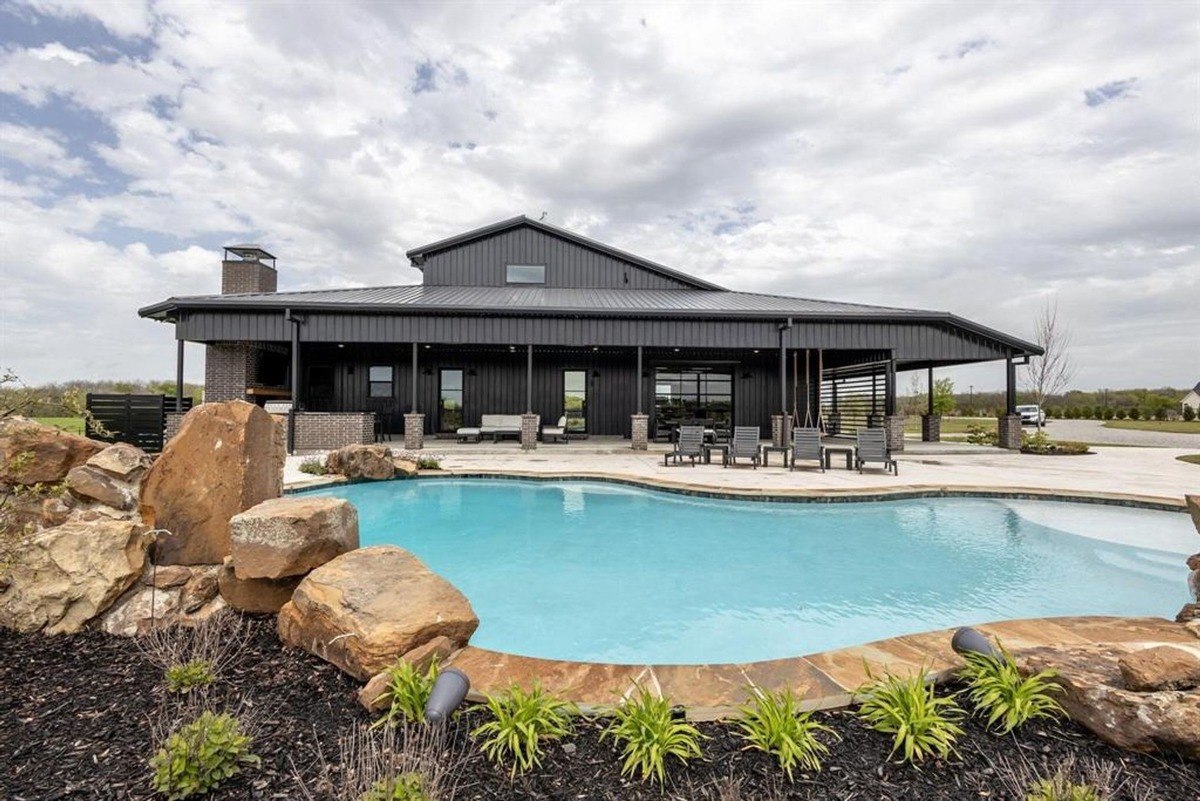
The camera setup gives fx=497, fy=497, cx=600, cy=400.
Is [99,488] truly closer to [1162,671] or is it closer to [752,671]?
[752,671]

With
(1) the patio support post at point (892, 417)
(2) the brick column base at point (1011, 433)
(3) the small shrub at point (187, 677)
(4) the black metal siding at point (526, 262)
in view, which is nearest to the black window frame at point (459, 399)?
(4) the black metal siding at point (526, 262)

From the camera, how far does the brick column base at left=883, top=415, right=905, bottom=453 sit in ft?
46.8

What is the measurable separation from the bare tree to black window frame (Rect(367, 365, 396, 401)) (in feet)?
82.5

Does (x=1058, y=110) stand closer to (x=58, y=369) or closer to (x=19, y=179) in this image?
(x=58, y=369)

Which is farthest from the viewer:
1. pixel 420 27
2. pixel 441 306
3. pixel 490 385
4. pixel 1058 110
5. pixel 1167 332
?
pixel 1167 332

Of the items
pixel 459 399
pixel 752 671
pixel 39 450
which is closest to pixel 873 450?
pixel 752 671

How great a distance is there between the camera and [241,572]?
2.93 m

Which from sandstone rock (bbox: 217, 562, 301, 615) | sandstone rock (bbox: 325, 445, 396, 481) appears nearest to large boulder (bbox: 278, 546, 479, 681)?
sandstone rock (bbox: 217, 562, 301, 615)

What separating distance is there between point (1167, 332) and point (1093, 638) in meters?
33.1

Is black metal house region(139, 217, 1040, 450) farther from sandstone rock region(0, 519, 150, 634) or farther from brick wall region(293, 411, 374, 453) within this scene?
sandstone rock region(0, 519, 150, 634)

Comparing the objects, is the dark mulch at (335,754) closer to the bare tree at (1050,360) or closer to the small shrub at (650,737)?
the small shrub at (650,737)

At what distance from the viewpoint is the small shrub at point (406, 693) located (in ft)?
6.81

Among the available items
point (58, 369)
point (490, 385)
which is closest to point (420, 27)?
point (58, 369)

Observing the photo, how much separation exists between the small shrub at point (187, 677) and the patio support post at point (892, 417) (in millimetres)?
15523
